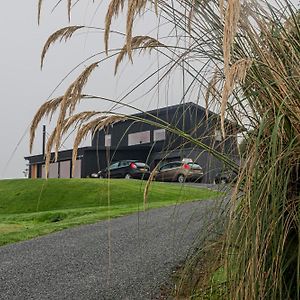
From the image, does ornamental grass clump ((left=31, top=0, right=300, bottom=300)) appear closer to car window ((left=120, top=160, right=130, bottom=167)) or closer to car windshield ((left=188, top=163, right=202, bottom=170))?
car windshield ((left=188, top=163, right=202, bottom=170))

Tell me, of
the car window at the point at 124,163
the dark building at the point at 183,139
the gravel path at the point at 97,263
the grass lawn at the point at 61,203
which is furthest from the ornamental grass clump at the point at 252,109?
the car window at the point at 124,163

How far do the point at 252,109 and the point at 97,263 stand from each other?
429 cm

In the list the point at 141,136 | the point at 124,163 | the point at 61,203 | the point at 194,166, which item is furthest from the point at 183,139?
the point at 124,163

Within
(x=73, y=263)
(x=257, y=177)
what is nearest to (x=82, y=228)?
(x=73, y=263)

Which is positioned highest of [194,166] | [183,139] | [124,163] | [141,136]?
[124,163]

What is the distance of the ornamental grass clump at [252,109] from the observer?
192cm

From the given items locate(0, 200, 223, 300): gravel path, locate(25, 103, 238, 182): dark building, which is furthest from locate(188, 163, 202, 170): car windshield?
locate(0, 200, 223, 300): gravel path

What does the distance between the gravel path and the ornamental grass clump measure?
60 cm

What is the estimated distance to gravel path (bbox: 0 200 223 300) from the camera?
15.7 ft

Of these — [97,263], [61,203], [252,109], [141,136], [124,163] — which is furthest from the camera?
[124,163]

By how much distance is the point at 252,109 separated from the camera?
243cm

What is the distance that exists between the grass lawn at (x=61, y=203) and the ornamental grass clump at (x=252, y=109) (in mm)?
7514

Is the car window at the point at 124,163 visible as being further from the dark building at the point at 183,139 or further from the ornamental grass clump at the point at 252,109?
the ornamental grass clump at the point at 252,109

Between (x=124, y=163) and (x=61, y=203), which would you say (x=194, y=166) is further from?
(x=124, y=163)
